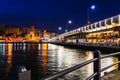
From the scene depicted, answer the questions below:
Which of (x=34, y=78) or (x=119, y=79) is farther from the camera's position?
(x=34, y=78)

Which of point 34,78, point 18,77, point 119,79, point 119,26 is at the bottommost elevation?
point 34,78

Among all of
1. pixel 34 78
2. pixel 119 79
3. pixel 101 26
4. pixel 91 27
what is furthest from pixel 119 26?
pixel 119 79

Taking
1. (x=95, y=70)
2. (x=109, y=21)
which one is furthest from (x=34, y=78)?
(x=109, y=21)

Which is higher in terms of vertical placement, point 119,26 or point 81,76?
point 119,26

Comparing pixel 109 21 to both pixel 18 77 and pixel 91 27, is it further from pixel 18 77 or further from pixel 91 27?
pixel 18 77

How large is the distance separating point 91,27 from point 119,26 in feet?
96.4

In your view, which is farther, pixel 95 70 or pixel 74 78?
pixel 74 78

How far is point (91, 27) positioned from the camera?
386ft

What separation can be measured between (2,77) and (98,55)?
25310mm

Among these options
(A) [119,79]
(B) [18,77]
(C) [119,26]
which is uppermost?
(C) [119,26]

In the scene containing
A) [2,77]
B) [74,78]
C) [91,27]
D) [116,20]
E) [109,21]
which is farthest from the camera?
[91,27]

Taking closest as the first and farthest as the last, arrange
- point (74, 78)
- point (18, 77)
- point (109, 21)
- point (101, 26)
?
1. point (18, 77)
2. point (74, 78)
3. point (109, 21)
4. point (101, 26)

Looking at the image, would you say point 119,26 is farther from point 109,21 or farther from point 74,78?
point 74,78

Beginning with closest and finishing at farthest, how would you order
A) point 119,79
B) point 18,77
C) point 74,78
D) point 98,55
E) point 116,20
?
1. point 18,77
2. point 98,55
3. point 119,79
4. point 74,78
5. point 116,20
